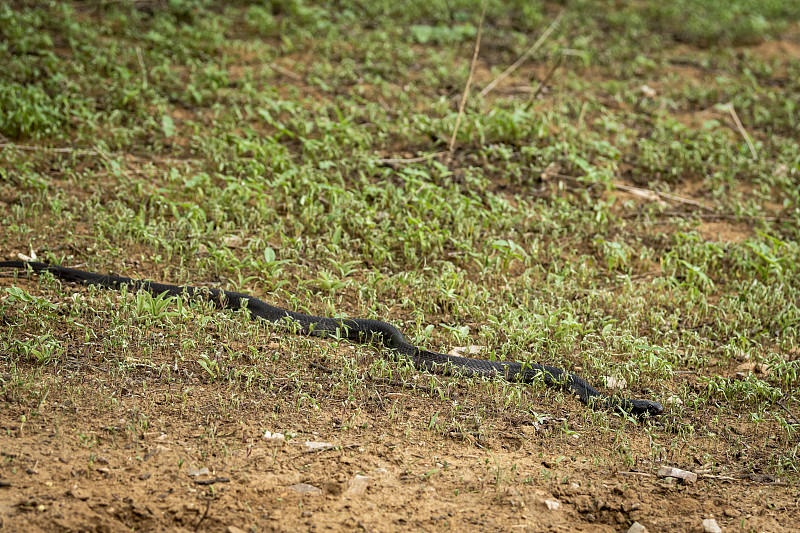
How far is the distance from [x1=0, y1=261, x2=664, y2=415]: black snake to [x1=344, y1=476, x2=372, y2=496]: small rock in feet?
3.69

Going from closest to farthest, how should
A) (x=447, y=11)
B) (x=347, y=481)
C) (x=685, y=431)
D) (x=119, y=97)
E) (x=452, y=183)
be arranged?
(x=347, y=481) < (x=685, y=431) < (x=452, y=183) < (x=119, y=97) < (x=447, y=11)

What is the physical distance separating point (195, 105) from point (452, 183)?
2.84 meters

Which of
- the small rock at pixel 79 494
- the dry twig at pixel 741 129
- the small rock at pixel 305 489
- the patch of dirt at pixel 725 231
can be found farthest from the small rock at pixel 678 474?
the dry twig at pixel 741 129

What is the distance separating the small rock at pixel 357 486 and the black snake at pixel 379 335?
3.69 ft

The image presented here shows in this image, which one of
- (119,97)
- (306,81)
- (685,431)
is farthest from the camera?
(306,81)

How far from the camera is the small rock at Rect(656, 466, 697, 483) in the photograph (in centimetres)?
349

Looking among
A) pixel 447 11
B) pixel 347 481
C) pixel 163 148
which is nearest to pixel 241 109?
pixel 163 148

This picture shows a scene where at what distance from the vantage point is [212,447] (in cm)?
332

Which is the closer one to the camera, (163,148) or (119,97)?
(163,148)

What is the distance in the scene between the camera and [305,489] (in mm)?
3121

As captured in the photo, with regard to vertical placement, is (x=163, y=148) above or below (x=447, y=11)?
below

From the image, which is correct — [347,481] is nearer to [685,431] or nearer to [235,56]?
[685,431]

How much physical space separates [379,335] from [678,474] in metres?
1.87

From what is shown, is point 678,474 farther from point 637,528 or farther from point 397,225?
point 397,225
